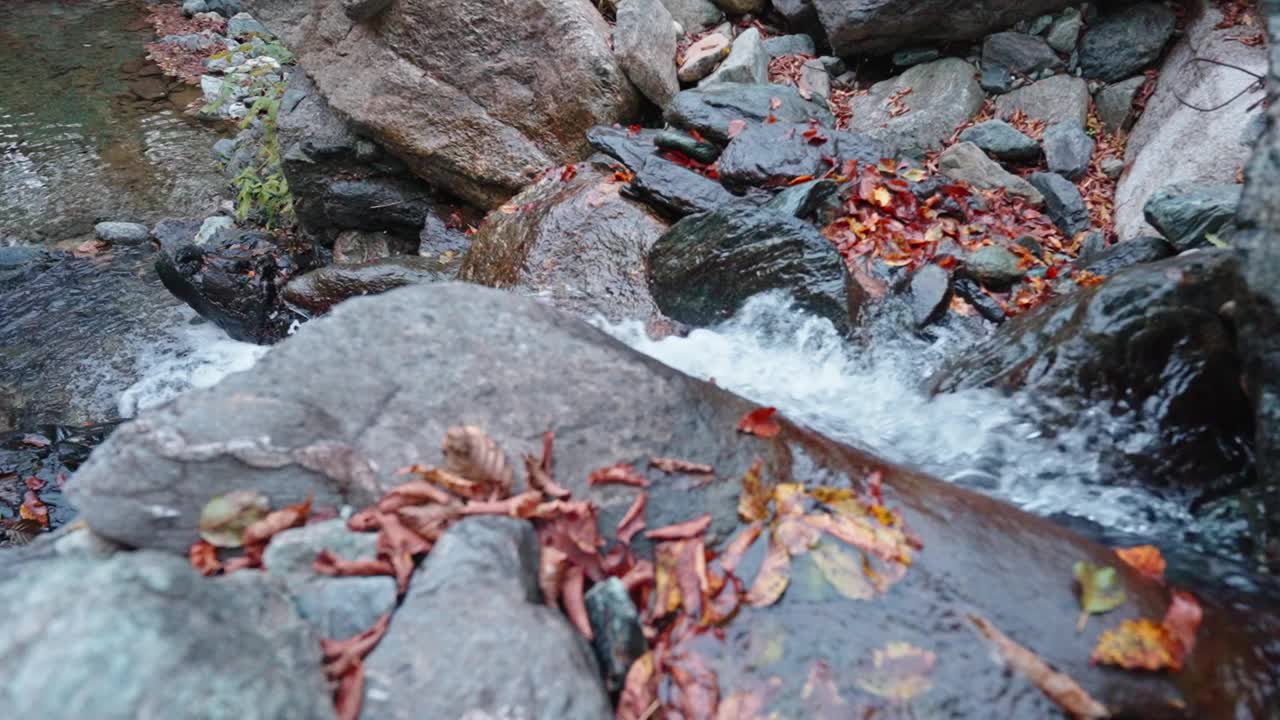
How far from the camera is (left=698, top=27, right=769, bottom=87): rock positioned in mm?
6430

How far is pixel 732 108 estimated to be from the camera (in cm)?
591

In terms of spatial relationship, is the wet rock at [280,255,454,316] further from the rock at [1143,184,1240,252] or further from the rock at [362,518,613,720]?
the rock at [1143,184,1240,252]

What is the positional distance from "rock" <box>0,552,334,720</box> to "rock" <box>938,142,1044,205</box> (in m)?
5.02

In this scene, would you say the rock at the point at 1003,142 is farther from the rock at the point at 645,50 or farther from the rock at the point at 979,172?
the rock at the point at 645,50

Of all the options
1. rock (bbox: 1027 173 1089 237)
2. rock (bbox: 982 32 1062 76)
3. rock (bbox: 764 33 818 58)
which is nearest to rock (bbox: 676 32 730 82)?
rock (bbox: 764 33 818 58)

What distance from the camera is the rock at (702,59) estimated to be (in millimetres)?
6574

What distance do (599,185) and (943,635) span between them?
13.5 feet

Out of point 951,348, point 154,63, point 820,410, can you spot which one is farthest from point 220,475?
point 154,63

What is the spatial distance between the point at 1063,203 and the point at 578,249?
3160 millimetres

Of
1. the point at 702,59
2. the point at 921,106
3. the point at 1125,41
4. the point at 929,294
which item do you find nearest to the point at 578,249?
the point at 929,294

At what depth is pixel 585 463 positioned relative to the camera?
254 cm

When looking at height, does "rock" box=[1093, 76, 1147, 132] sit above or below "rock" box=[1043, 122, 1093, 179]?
above

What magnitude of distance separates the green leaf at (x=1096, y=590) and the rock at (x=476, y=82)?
199 inches

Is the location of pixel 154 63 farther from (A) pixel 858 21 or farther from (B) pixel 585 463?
(B) pixel 585 463
